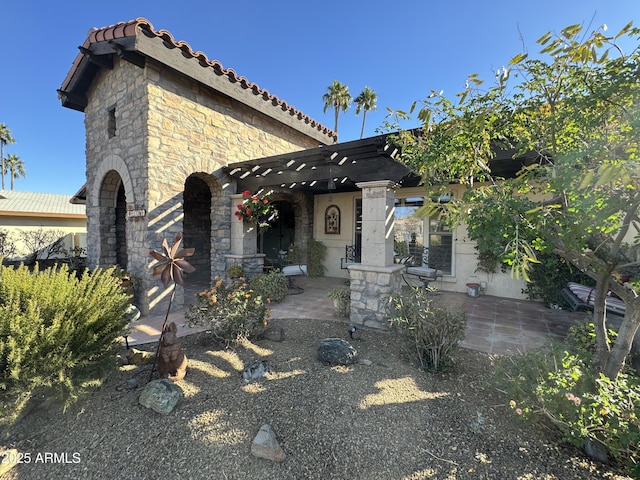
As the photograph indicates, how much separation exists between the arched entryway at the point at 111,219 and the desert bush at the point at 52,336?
177 inches

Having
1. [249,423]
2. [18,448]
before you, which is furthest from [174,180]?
[249,423]

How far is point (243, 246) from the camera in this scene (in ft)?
20.9

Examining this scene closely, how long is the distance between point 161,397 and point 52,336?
3.36 feet

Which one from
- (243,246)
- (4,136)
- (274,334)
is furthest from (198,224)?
(4,136)

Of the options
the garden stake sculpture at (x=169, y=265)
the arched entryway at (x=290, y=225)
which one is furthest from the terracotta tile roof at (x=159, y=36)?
the garden stake sculpture at (x=169, y=265)

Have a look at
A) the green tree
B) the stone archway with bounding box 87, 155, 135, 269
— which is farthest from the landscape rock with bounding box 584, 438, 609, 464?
the stone archway with bounding box 87, 155, 135, 269

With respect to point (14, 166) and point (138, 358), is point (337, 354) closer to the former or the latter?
point (138, 358)

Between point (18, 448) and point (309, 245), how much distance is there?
745 cm

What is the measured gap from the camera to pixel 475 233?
80.3 inches

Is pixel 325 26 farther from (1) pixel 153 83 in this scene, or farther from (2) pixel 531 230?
(2) pixel 531 230

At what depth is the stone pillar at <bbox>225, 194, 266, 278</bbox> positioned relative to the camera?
20.9ft

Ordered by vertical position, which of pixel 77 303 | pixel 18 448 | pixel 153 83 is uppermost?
pixel 153 83

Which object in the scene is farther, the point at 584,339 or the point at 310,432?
the point at 584,339

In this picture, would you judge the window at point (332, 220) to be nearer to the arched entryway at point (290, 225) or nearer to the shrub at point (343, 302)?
the arched entryway at point (290, 225)
